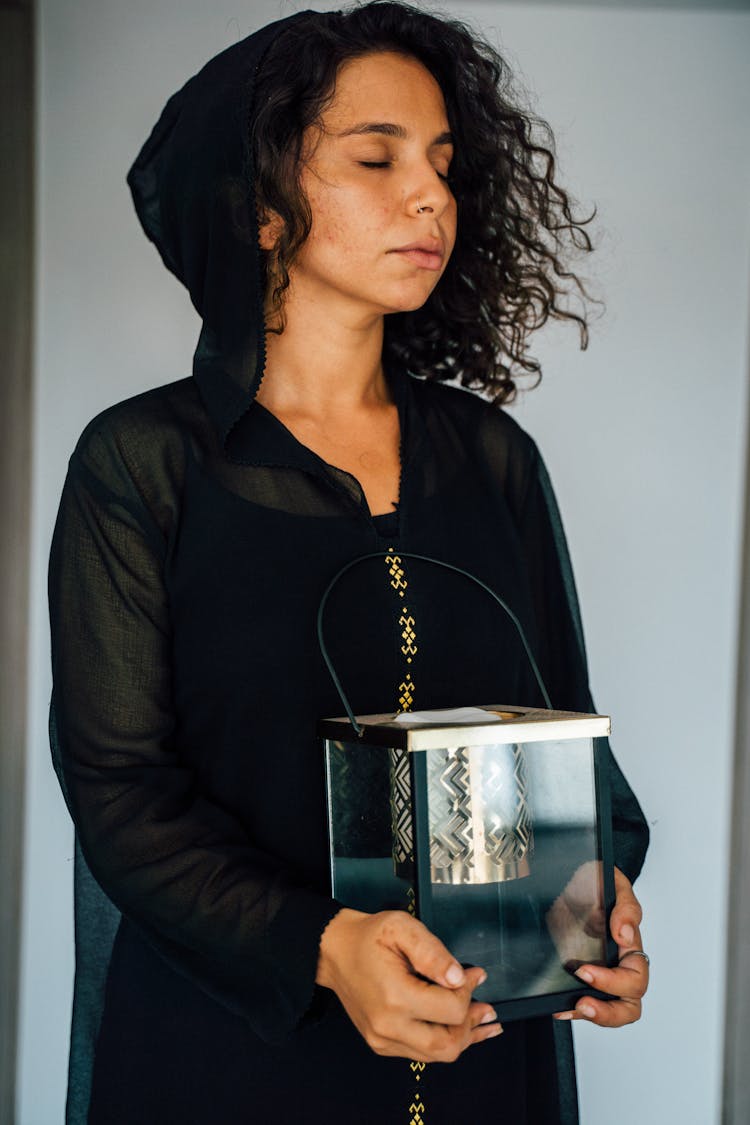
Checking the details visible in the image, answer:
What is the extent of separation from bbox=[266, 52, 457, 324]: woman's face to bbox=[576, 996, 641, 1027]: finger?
67cm

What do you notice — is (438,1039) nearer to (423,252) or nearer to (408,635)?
(408,635)

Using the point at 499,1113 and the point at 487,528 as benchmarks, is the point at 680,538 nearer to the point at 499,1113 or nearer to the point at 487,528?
the point at 487,528

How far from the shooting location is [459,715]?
0.92 meters

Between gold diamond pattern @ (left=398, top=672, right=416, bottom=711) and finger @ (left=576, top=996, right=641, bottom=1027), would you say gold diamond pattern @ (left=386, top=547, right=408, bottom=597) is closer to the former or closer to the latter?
gold diamond pattern @ (left=398, top=672, right=416, bottom=711)

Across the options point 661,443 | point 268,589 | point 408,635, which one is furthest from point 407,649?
point 661,443

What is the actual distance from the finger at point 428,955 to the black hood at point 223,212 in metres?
0.52

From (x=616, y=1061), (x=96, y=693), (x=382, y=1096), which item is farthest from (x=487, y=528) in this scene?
(x=616, y=1061)

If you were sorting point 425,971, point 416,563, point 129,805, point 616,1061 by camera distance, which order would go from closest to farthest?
point 425,971 < point 129,805 < point 416,563 < point 616,1061

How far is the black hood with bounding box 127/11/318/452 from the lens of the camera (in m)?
1.12

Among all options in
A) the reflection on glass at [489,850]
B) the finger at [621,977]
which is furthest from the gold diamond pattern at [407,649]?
the finger at [621,977]

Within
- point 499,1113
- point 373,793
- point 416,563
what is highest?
point 416,563

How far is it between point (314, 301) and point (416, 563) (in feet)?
0.97

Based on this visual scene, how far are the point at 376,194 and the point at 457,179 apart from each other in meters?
0.27

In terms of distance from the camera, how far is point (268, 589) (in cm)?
111
